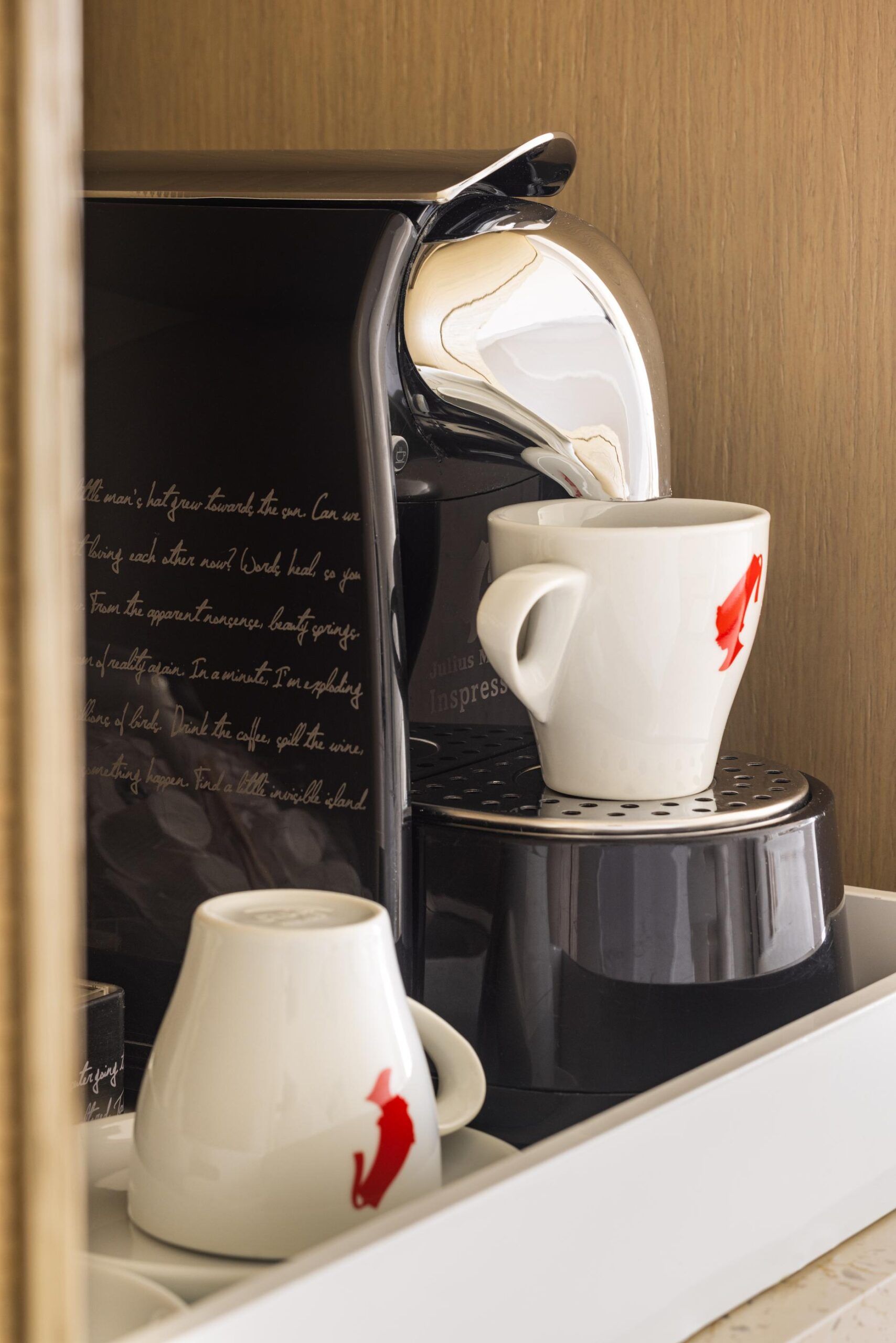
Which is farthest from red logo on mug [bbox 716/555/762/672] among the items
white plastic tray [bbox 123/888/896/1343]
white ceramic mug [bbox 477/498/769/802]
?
white plastic tray [bbox 123/888/896/1343]

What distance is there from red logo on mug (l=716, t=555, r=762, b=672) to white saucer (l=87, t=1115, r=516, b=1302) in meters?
0.16

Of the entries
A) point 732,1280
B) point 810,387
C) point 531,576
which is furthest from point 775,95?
point 732,1280

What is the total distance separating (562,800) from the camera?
47cm

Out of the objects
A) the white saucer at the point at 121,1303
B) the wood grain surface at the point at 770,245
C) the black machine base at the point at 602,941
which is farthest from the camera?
the wood grain surface at the point at 770,245

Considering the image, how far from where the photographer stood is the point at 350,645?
0.43 meters

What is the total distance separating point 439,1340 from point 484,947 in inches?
6.0

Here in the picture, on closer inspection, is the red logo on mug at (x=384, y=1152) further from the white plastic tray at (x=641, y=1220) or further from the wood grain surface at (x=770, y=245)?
the wood grain surface at (x=770, y=245)

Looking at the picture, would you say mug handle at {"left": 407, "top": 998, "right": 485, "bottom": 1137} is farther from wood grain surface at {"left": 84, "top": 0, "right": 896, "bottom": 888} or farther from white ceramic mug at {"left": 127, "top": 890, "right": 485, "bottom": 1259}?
wood grain surface at {"left": 84, "top": 0, "right": 896, "bottom": 888}

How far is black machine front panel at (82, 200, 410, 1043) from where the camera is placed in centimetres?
43

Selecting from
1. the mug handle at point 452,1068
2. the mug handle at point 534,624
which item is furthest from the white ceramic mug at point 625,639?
the mug handle at point 452,1068

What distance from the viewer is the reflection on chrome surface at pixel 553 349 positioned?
1.55 feet

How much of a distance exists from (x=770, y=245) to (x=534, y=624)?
0.76 feet

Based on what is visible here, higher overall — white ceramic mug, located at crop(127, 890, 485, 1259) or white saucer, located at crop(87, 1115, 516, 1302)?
white ceramic mug, located at crop(127, 890, 485, 1259)

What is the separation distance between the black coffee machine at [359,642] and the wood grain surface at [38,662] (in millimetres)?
228
